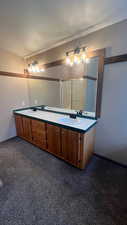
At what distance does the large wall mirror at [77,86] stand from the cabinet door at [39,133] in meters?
0.80

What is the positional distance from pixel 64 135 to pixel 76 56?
165cm

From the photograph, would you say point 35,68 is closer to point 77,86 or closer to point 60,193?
point 77,86

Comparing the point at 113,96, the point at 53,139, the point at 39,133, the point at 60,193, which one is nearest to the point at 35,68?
the point at 39,133

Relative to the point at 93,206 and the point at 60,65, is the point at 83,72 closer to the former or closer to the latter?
the point at 60,65

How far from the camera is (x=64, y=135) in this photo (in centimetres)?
189

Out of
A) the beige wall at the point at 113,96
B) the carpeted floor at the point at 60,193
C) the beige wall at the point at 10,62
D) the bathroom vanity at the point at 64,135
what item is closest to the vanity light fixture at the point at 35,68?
the beige wall at the point at 10,62

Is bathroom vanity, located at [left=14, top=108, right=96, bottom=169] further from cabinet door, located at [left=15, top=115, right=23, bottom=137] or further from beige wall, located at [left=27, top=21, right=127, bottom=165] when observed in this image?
beige wall, located at [left=27, top=21, right=127, bottom=165]

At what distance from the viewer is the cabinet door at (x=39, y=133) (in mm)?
2300

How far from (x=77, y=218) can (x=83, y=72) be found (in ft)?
7.98

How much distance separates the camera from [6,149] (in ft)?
8.41

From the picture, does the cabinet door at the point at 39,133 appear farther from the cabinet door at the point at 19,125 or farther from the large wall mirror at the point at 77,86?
the large wall mirror at the point at 77,86

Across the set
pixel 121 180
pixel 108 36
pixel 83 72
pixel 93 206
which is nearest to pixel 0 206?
pixel 93 206

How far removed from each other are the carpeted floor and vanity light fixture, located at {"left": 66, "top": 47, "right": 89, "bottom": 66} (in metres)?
2.19

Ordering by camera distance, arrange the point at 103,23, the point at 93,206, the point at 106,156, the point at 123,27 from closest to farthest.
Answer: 1. the point at 93,206
2. the point at 123,27
3. the point at 103,23
4. the point at 106,156
